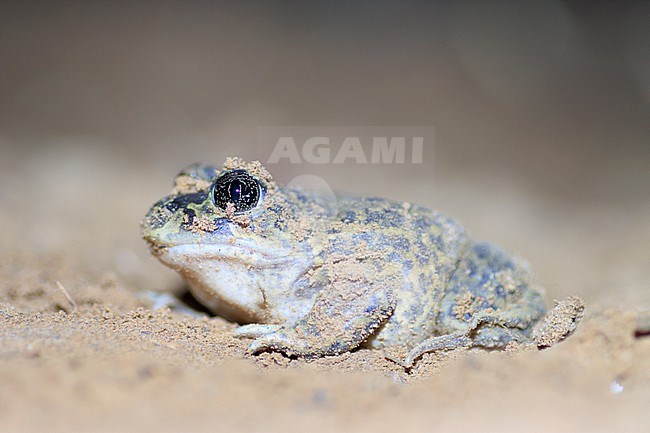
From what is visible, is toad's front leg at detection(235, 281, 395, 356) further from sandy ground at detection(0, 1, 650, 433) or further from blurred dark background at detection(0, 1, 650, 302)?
blurred dark background at detection(0, 1, 650, 302)

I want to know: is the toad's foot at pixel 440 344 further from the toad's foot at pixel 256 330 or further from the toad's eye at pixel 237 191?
the toad's eye at pixel 237 191

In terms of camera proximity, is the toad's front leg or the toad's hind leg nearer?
the toad's front leg

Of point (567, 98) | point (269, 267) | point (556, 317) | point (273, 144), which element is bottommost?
point (556, 317)

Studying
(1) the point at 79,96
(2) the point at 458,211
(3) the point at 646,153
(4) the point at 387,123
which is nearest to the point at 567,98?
(3) the point at 646,153

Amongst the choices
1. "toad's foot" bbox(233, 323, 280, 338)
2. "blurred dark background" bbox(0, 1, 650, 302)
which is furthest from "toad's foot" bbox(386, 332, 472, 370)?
"blurred dark background" bbox(0, 1, 650, 302)

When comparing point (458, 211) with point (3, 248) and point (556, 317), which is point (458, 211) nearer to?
point (556, 317)

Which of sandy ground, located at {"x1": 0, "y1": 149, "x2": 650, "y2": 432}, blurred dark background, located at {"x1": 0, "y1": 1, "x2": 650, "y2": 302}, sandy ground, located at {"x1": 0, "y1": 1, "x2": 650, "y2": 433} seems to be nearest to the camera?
sandy ground, located at {"x1": 0, "y1": 149, "x2": 650, "y2": 432}
